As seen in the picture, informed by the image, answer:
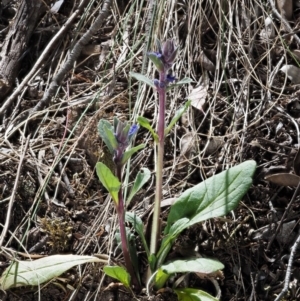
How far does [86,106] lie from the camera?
2047 millimetres

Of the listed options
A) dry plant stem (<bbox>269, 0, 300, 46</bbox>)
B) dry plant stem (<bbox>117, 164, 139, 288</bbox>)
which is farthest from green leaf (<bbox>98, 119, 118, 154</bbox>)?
dry plant stem (<bbox>269, 0, 300, 46</bbox>)

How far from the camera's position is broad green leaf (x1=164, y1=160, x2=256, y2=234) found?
159 cm

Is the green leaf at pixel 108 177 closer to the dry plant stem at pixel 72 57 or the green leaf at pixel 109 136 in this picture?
the green leaf at pixel 109 136

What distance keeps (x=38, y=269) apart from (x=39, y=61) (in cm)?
83

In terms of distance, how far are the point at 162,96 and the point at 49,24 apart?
912mm

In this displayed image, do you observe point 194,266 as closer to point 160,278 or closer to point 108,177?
point 160,278

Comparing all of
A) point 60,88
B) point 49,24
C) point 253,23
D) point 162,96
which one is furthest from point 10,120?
point 253,23

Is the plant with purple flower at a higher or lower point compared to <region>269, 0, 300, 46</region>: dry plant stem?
lower

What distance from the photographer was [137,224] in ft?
5.41

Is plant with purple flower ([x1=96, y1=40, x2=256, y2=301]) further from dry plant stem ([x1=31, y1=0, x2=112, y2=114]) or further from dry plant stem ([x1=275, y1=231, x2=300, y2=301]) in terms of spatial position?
dry plant stem ([x1=31, y1=0, x2=112, y2=114])

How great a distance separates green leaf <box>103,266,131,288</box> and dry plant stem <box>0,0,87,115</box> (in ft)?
2.51

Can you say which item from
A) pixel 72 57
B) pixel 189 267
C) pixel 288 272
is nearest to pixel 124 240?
pixel 189 267

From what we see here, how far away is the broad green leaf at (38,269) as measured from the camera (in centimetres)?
162

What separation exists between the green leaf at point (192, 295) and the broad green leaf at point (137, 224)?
0.13m
